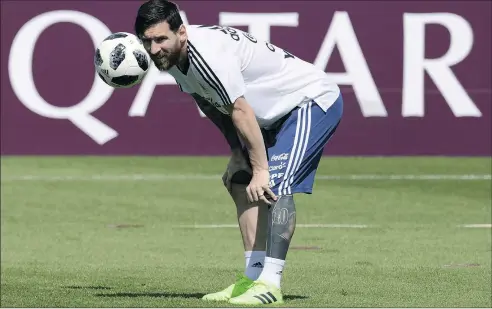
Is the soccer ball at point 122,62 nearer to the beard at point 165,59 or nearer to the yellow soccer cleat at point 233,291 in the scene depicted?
the beard at point 165,59

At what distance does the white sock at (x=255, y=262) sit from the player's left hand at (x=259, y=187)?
2.15ft

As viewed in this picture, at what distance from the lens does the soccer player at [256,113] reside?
24.8 feet

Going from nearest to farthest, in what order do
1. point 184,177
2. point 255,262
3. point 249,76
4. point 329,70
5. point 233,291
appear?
point 249,76 → point 233,291 → point 255,262 → point 184,177 → point 329,70

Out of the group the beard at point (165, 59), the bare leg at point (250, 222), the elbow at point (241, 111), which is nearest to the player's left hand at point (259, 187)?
the elbow at point (241, 111)

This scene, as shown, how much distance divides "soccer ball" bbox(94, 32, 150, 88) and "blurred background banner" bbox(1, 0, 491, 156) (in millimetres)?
11337

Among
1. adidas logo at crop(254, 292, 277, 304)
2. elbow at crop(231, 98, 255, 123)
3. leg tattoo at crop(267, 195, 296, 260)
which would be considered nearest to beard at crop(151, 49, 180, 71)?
elbow at crop(231, 98, 255, 123)

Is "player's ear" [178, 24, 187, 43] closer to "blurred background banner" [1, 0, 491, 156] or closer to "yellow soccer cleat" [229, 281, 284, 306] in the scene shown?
"yellow soccer cleat" [229, 281, 284, 306]

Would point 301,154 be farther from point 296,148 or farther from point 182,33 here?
point 182,33

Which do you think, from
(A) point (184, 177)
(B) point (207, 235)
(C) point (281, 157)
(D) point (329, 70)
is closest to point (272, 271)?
(C) point (281, 157)

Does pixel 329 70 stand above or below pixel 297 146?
below

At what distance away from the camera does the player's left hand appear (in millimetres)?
7832

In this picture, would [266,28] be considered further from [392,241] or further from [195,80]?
[195,80]

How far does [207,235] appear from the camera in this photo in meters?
12.4

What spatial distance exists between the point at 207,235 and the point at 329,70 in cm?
750
